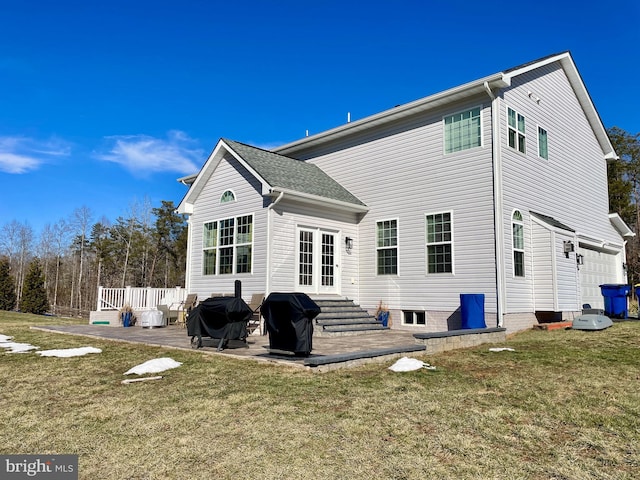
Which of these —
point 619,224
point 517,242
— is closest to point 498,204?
point 517,242

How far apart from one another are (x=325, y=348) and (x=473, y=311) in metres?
4.36

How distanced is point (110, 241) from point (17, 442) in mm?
41252

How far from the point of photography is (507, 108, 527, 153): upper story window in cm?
1248

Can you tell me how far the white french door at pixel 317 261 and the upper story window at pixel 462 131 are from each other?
4.30 m

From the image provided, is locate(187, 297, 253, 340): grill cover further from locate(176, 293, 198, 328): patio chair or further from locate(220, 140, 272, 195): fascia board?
locate(176, 293, 198, 328): patio chair

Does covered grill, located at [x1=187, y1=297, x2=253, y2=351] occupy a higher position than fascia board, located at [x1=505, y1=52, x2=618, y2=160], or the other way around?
fascia board, located at [x1=505, y1=52, x2=618, y2=160]

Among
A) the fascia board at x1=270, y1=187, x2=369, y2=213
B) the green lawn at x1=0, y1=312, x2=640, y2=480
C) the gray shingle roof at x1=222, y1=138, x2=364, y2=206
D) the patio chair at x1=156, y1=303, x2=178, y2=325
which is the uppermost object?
the gray shingle roof at x1=222, y1=138, x2=364, y2=206

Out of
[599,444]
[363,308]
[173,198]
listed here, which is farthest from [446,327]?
[173,198]

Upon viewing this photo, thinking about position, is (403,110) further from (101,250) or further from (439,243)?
(101,250)

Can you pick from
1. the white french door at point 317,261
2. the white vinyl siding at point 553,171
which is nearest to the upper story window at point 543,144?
the white vinyl siding at point 553,171

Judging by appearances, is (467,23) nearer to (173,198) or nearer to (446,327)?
(446,327)

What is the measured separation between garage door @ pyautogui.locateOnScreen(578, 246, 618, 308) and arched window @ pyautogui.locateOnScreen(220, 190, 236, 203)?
10891 mm

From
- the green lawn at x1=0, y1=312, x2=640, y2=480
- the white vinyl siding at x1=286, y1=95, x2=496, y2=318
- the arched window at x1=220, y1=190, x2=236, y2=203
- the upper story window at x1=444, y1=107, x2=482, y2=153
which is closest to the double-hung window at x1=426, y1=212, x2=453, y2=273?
the white vinyl siding at x1=286, y1=95, x2=496, y2=318

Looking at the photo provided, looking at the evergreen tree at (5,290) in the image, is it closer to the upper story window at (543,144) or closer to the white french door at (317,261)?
the white french door at (317,261)
